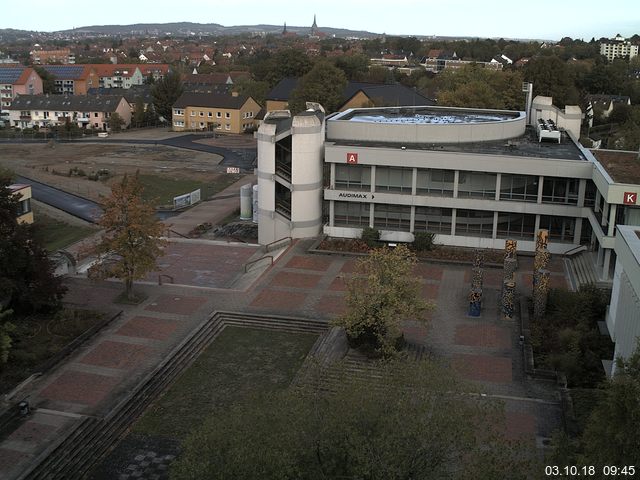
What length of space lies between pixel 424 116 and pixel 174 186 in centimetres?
2586

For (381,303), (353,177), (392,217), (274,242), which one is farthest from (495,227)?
(381,303)

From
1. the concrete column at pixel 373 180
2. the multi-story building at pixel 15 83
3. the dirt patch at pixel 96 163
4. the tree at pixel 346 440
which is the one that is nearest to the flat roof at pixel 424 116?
the concrete column at pixel 373 180

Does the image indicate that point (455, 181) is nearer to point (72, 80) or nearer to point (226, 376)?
point (226, 376)

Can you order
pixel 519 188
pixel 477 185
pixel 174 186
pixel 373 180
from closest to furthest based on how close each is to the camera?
1. pixel 519 188
2. pixel 477 185
3. pixel 373 180
4. pixel 174 186

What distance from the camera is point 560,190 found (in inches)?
1629

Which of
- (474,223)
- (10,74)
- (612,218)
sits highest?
(10,74)

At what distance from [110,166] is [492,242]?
48209mm

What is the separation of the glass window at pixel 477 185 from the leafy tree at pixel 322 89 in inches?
1854

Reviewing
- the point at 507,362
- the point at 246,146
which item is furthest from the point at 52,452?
the point at 246,146

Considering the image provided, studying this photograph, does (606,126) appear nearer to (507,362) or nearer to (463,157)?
(463,157)

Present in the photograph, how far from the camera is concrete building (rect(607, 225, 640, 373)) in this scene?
22.3m

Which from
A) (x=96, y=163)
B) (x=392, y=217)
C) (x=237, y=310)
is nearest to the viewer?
(x=237, y=310)

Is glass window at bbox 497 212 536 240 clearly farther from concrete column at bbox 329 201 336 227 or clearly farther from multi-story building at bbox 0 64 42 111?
multi-story building at bbox 0 64 42 111

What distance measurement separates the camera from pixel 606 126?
3654 inches
